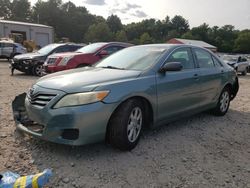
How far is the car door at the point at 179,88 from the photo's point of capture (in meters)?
4.81

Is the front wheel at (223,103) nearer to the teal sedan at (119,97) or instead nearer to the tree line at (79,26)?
the teal sedan at (119,97)


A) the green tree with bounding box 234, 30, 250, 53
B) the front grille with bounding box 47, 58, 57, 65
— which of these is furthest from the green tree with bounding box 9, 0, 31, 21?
the front grille with bounding box 47, 58, 57, 65

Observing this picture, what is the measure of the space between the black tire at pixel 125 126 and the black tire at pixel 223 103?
2.78 metres

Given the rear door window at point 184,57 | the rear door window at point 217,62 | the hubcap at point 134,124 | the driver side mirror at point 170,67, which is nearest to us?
the hubcap at point 134,124

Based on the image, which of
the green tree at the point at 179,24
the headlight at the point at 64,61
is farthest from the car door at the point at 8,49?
the green tree at the point at 179,24

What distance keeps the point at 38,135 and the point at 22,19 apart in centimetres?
9394

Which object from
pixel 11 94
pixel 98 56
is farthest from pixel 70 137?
pixel 98 56

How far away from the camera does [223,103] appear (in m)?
6.79

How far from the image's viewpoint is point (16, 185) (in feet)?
9.84

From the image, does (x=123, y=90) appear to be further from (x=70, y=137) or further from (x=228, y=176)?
(x=228, y=176)

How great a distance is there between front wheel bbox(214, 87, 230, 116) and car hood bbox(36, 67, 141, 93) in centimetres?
271

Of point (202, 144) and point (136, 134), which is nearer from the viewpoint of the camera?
point (136, 134)

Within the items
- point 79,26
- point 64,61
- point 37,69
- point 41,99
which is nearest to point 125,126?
point 41,99

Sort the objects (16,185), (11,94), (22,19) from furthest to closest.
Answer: (22,19)
(11,94)
(16,185)
